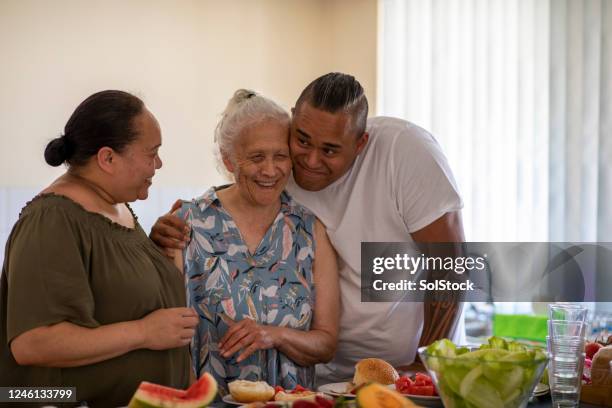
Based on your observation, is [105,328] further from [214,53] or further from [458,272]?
[214,53]

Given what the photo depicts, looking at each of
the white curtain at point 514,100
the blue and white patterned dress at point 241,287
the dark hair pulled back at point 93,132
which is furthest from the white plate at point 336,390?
the white curtain at point 514,100

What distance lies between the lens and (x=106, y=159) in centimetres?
193

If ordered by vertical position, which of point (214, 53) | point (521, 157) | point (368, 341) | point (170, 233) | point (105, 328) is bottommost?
point (368, 341)

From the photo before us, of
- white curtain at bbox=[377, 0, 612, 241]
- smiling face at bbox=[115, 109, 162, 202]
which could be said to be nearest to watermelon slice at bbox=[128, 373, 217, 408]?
smiling face at bbox=[115, 109, 162, 202]

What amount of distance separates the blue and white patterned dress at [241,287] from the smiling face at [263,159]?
122 millimetres

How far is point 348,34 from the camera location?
479cm

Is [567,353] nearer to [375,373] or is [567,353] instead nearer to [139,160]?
[375,373]

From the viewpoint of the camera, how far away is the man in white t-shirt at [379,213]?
7.86 feet

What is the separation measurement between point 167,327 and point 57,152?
489 mm

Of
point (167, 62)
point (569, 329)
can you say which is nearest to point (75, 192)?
point (569, 329)

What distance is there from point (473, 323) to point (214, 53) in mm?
2049

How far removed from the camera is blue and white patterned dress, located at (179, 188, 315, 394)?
221 centimetres

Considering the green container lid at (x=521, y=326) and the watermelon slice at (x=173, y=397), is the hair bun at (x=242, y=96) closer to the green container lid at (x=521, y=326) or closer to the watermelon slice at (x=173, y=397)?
the watermelon slice at (x=173, y=397)

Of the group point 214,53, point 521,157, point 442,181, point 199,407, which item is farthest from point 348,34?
point 199,407
